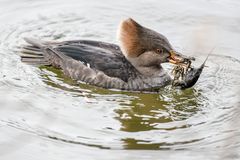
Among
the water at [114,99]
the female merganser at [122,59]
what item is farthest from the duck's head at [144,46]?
the water at [114,99]

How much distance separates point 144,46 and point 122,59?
344 mm

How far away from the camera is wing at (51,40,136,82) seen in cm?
890

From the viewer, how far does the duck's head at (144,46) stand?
350 inches

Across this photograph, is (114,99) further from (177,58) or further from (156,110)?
(177,58)

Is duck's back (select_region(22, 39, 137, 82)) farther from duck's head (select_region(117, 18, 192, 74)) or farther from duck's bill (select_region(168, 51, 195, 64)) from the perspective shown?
duck's bill (select_region(168, 51, 195, 64))

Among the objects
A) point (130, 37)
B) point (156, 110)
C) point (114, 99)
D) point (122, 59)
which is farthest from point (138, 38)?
point (156, 110)

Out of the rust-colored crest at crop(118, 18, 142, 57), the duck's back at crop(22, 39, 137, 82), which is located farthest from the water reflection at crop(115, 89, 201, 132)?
the rust-colored crest at crop(118, 18, 142, 57)

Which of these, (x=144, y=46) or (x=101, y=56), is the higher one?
(x=144, y=46)

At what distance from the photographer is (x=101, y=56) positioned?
8945 mm

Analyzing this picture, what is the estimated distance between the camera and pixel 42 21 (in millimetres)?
10641

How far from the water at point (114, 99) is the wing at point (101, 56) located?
0.95 ft

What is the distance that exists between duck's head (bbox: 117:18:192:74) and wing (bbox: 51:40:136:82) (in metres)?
0.16

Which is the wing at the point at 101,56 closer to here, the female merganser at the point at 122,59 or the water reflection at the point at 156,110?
the female merganser at the point at 122,59

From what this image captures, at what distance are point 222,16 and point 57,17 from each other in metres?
2.67
